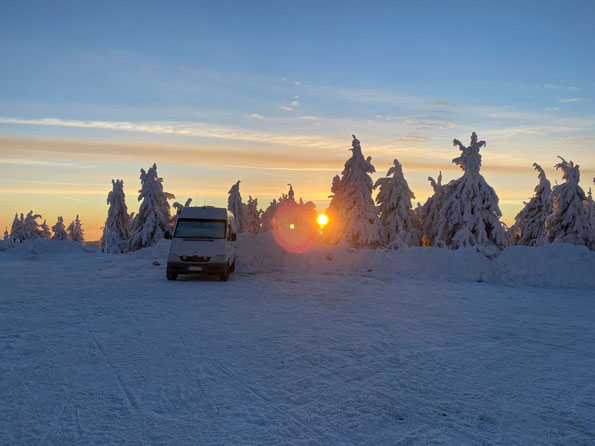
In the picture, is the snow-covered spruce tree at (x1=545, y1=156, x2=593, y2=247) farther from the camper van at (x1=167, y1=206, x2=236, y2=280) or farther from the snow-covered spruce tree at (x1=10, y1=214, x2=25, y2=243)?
the snow-covered spruce tree at (x1=10, y1=214, x2=25, y2=243)

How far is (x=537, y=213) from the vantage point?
108ft

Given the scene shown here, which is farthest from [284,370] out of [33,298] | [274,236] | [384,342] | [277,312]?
[274,236]

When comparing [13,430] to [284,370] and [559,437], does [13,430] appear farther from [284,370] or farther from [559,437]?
[559,437]

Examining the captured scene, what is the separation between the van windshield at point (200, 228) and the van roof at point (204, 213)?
0.17 metres

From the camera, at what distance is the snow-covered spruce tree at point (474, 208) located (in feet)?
93.0

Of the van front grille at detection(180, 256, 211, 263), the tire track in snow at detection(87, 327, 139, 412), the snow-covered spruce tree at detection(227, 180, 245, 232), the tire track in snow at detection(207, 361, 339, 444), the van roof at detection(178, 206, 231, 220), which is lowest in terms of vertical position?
the tire track in snow at detection(87, 327, 139, 412)

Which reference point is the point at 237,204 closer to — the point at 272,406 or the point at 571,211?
the point at 571,211

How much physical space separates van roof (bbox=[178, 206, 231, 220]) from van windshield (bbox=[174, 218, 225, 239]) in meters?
0.17

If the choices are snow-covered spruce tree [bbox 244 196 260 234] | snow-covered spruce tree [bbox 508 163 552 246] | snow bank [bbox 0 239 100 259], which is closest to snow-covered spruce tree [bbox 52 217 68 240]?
snow-covered spruce tree [bbox 244 196 260 234]

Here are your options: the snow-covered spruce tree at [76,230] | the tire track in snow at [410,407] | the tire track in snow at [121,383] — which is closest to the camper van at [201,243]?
the tire track in snow at [121,383]

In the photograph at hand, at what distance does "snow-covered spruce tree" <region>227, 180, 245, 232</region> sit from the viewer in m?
49.5

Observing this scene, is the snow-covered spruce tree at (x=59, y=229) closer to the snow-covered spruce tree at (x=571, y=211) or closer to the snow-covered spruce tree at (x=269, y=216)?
the snow-covered spruce tree at (x=269, y=216)

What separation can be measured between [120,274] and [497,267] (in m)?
15.7

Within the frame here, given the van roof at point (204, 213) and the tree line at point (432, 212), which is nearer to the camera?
the van roof at point (204, 213)
